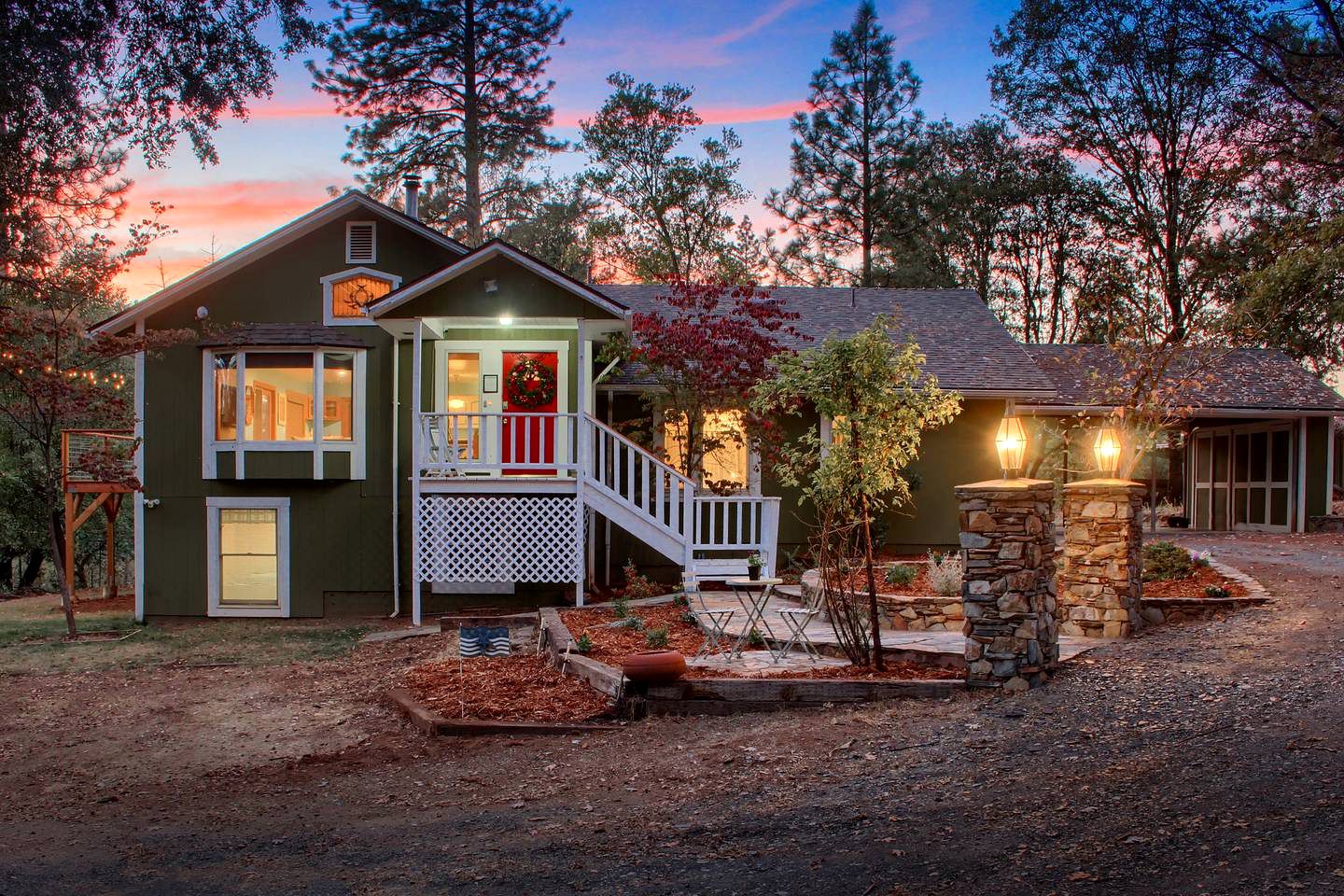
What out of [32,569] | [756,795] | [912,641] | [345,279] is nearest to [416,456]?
[345,279]

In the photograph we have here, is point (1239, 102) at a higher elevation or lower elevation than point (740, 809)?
higher

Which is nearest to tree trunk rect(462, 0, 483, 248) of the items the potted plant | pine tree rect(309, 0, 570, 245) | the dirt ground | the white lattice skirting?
pine tree rect(309, 0, 570, 245)

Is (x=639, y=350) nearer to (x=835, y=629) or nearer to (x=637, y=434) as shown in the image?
(x=637, y=434)

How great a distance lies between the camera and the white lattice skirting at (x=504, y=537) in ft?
41.4

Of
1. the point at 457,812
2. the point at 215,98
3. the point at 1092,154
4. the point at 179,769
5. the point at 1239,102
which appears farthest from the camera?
the point at 1092,154

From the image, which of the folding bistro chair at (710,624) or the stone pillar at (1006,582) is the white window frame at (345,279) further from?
the stone pillar at (1006,582)

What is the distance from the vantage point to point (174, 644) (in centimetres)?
1180

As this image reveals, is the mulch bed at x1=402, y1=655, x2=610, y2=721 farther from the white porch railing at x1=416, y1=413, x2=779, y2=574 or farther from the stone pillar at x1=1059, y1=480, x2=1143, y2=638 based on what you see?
the stone pillar at x1=1059, y1=480, x2=1143, y2=638

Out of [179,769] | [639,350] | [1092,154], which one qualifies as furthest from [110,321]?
[1092,154]

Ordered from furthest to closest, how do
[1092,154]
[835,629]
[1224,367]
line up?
1. [1092,154]
2. [1224,367]
3. [835,629]

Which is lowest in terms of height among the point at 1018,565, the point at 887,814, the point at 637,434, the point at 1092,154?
the point at 887,814

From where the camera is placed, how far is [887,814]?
473cm

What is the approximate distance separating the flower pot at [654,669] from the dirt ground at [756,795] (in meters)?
0.30

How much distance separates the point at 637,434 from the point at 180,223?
6.34m
